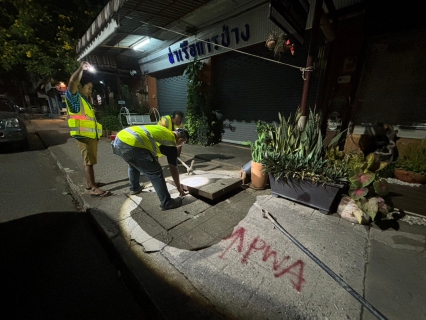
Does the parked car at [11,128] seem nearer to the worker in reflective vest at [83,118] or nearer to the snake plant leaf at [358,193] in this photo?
the worker in reflective vest at [83,118]

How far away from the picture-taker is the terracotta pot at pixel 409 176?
11.4ft

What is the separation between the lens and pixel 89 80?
10.8 feet

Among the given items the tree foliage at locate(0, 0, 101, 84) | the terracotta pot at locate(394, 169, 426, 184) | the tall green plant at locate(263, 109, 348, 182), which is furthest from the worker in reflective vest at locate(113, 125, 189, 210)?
the tree foliage at locate(0, 0, 101, 84)

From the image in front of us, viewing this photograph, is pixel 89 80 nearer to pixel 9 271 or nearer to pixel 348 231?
pixel 9 271

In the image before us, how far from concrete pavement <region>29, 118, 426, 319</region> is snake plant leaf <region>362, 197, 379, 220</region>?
8.7 inches

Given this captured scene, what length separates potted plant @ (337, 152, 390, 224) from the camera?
2.41 meters

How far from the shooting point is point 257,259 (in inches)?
76.8

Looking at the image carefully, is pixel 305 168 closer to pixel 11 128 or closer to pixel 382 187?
pixel 382 187

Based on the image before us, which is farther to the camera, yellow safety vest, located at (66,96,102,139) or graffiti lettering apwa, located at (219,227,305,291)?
yellow safety vest, located at (66,96,102,139)

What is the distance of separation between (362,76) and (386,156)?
1.93 meters

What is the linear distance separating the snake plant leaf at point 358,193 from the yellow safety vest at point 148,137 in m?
2.65

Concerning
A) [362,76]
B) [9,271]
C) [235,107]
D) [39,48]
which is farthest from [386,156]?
[39,48]

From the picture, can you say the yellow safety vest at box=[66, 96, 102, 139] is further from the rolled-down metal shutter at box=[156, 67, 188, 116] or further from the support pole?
the rolled-down metal shutter at box=[156, 67, 188, 116]

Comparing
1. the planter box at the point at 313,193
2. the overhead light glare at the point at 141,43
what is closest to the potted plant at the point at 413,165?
the planter box at the point at 313,193
